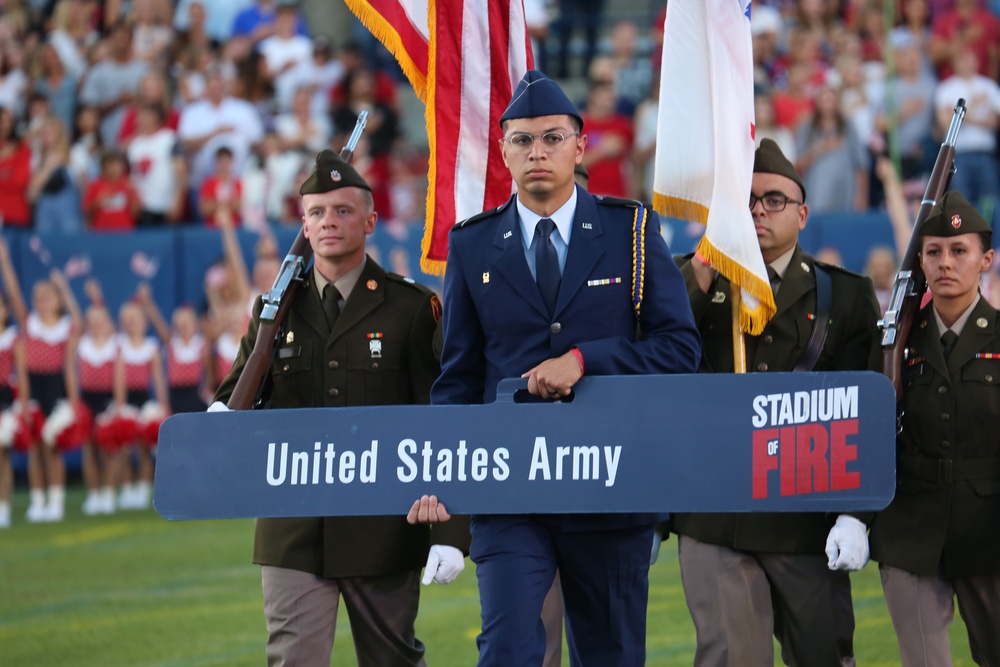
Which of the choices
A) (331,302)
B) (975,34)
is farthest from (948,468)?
(975,34)

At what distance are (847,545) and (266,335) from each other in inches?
85.4

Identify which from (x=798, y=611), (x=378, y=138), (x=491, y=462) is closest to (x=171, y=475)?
(x=491, y=462)

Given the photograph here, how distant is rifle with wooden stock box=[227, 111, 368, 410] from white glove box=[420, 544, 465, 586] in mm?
964

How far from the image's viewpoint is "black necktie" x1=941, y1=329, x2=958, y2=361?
215 inches

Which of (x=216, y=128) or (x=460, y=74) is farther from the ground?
(x=216, y=128)

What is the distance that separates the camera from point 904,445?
17.9ft

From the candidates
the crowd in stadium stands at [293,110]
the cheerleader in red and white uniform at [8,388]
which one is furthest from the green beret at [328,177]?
the cheerleader in red and white uniform at [8,388]

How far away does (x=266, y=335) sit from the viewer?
5.58 meters

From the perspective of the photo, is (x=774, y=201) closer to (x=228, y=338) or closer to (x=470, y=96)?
(x=470, y=96)

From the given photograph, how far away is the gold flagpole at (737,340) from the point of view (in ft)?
18.6

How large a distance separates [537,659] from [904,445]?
5.64 ft

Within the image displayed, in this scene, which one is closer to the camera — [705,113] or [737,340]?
[737,340]

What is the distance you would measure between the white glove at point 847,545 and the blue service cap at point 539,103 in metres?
1.60

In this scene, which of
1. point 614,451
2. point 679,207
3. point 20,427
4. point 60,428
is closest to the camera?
point 614,451
